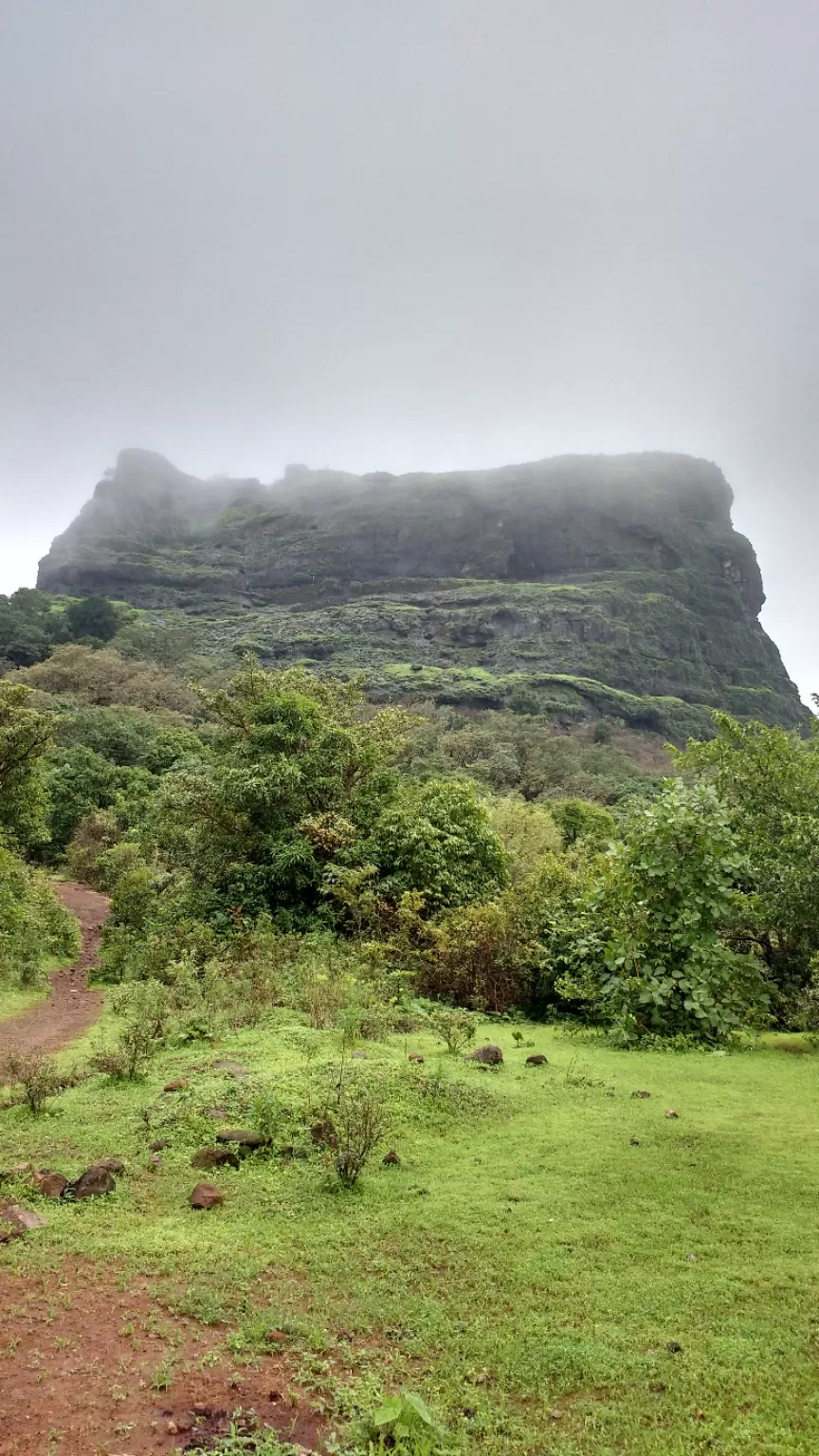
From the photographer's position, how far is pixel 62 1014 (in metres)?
12.6

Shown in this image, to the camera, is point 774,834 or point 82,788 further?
point 82,788

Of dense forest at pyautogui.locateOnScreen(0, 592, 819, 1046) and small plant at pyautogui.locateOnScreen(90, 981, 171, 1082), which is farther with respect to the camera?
dense forest at pyautogui.locateOnScreen(0, 592, 819, 1046)

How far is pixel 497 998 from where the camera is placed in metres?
12.4

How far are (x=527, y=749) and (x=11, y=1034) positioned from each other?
50316mm

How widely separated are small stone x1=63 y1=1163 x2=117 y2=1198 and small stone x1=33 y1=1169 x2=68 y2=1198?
32mm

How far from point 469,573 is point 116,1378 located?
450 feet

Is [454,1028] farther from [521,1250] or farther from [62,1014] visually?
[62,1014]

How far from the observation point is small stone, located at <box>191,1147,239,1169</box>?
5.93 metres

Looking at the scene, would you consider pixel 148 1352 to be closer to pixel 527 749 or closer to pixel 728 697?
pixel 527 749

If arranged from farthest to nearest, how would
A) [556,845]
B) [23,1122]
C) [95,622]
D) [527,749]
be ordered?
[95,622] → [527,749] → [556,845] → [23,1122]

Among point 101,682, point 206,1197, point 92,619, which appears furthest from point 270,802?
point 92,619

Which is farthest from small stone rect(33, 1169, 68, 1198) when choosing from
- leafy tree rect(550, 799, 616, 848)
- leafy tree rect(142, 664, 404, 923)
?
leafy tree rect(550, 799, 616, 848)

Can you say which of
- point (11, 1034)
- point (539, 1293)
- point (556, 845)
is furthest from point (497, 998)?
point (556, 845)

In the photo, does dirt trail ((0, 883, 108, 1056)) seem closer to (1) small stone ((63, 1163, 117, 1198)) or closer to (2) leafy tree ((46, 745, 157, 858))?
(1) small stone ((63, 1163, 117, 1198))
